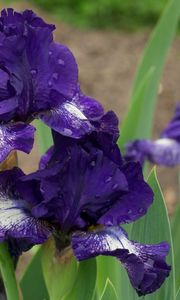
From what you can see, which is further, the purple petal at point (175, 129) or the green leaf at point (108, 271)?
the purple petal at point (175, 129)

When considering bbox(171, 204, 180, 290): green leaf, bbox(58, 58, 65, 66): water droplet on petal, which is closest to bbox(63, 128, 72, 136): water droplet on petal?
bbox(58, 58, 65, 66): water droplet on petal

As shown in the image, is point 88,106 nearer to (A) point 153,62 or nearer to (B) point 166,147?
(B) point 166,147

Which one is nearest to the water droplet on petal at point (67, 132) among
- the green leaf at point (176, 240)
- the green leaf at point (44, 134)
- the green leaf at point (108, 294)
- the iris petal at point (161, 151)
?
the green leaf at point (108, 294)

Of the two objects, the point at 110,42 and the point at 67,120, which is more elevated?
the point at 67,120

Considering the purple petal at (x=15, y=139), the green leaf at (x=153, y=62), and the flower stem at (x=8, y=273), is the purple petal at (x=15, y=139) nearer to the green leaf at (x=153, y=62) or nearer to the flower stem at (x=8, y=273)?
the flower stem at (x=8, y=273)

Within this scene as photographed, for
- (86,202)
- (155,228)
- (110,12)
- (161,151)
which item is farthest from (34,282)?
(110,12)

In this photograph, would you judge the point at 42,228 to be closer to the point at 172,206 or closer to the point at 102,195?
the point at 102,195
